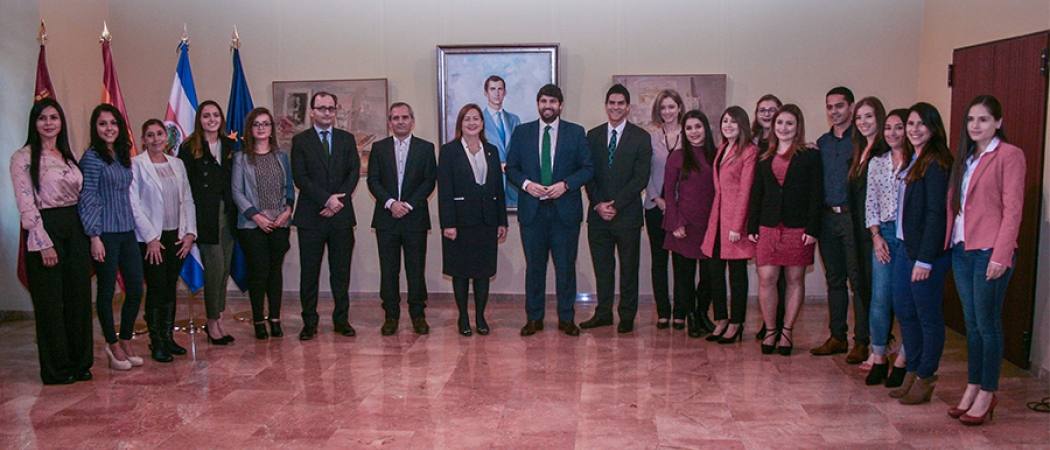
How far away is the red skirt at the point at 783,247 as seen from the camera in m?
4.80

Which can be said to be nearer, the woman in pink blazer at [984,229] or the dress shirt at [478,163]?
the woman in pink blazer at [984,229]

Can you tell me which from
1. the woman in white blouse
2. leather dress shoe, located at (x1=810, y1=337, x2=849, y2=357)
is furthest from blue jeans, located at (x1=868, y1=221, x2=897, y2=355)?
the woman in white blouse

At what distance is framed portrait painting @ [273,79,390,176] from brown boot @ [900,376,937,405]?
14.4 ft

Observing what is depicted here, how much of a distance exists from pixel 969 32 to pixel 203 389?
5.32 m

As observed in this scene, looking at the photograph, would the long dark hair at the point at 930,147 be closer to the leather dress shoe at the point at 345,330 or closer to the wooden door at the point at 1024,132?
the wooden door at the point at 1024,132

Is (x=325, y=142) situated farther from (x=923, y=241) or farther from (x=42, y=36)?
(x=923, y=241)

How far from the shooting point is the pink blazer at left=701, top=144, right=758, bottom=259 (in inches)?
195

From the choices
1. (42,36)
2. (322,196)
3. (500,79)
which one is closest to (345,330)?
(322,196)

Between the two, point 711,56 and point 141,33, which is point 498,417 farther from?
point 141,33

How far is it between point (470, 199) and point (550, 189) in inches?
21.2

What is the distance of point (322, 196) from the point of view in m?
5.35

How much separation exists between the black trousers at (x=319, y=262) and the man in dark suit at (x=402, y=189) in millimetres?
248

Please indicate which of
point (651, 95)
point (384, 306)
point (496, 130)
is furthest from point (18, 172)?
point (651, 95)

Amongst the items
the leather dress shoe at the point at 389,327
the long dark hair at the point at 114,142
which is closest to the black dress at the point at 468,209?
the leather dress shoe at the point at 389,327
